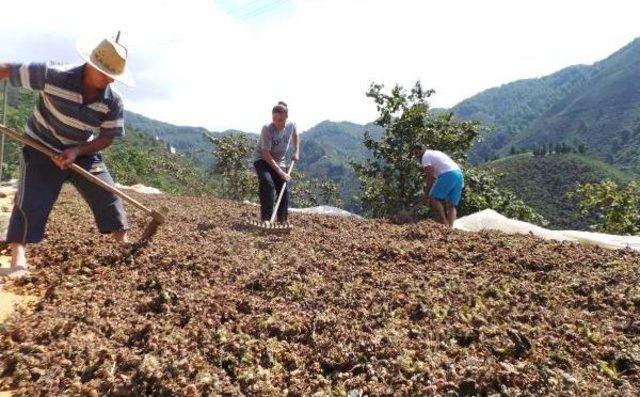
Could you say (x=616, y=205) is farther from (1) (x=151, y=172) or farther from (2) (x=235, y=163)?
(1) (x=151, y=172)

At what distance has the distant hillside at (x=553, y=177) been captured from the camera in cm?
8788

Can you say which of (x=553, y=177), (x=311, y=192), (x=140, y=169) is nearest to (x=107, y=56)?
(x=140, y=169)

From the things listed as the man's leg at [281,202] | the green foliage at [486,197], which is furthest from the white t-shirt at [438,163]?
the green foliage at [486,197]

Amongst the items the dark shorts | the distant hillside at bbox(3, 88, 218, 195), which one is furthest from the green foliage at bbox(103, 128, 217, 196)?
the dark shorts

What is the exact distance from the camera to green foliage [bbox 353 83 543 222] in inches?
565

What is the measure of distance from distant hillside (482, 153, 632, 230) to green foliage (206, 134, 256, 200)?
65023 mm

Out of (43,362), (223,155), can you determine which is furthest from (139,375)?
(223,155)

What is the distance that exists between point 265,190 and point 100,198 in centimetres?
261

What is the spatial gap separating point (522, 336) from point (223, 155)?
96.4 ft

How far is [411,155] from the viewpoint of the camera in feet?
47.2

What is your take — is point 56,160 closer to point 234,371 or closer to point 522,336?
point 234,371

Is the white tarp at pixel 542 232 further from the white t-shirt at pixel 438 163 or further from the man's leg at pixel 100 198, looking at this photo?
the man's leg at pixel 100 198

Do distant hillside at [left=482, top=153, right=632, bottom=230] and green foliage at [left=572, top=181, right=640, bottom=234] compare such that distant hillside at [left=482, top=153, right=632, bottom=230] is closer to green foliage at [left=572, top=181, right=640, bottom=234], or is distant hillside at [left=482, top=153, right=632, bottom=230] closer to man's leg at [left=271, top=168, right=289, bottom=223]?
green foliage at [left=572, top=181, right=640, bottom=234]

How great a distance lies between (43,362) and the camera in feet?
9.42
